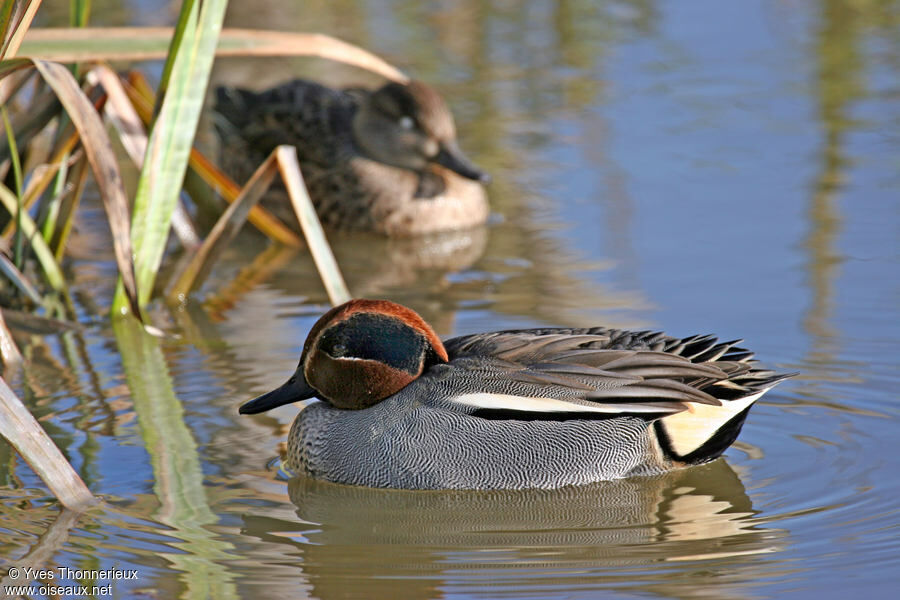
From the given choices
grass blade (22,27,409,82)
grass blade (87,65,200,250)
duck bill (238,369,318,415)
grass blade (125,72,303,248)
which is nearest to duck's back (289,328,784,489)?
duck bill (238,369,318,415)

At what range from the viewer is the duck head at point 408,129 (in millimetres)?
8867

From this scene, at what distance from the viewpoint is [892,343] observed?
613cm

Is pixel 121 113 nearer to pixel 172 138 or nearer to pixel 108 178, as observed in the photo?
pixel 172 138

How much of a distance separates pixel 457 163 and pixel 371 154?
0.66 meters

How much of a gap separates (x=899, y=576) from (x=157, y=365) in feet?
11.5

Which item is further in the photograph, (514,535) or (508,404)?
(508,404)

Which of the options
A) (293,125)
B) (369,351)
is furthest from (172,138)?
(293,125)

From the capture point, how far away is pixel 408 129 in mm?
8938

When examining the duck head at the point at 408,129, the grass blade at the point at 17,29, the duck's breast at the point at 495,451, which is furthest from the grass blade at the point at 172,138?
the duck head at the point at 408,129

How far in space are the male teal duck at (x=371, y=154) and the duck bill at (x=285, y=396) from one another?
3.50 m

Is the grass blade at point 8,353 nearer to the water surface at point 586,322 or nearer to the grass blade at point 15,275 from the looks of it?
the water surface at point 586,322

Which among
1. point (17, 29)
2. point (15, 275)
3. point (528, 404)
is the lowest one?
point (15, 275)

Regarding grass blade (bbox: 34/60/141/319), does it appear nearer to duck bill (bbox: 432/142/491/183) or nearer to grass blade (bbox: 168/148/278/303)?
grass blade (bbox: 168/148/278/303)

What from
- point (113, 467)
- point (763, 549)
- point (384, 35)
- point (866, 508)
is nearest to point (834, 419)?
point (866, 508)
